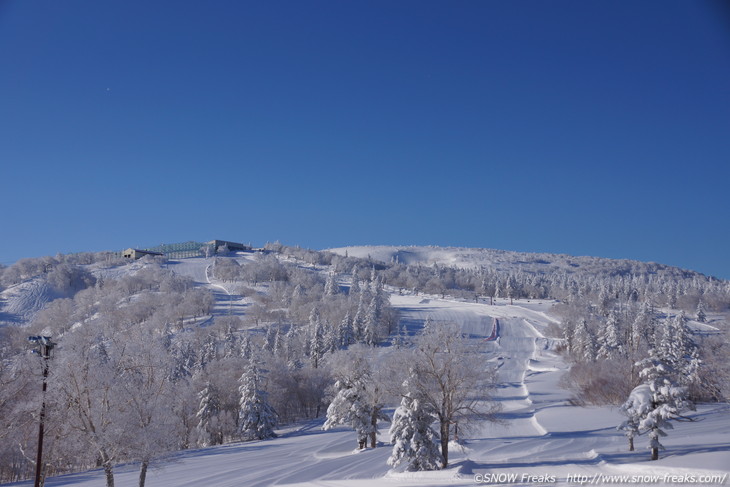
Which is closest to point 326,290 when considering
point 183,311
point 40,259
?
point 183,311

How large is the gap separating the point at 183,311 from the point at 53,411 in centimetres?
9948

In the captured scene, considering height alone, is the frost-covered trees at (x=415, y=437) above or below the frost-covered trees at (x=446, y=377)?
below

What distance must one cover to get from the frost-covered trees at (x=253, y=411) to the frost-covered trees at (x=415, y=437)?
22.1 metres

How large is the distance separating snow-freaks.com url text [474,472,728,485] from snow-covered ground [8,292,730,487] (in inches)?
1.2

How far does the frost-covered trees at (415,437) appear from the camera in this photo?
72.9ft

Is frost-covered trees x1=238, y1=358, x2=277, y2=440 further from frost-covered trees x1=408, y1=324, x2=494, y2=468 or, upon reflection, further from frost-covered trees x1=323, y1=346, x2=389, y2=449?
frost-covered trees x1=408, y1=324, x2=494, y2=468

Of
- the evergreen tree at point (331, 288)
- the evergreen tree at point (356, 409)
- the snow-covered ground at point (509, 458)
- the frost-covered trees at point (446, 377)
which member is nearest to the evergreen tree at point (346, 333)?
the snow-covered ground at point (509, 458)

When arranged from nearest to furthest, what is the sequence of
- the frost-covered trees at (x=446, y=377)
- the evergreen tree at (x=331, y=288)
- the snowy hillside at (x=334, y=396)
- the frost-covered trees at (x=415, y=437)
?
1. the snowy hillside at (x=334, y=396)
2. the frost-covered trees at (x=415, y=437)
3. the frost-covered trees at (x=446, y=377)
4. the evergreen tree at (x=331, y=288)

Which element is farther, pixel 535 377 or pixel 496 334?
pixel 496 334

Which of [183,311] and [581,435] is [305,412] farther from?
[183,311]

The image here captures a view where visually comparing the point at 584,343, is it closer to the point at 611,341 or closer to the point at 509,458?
the point at 611,341

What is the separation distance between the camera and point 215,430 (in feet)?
150

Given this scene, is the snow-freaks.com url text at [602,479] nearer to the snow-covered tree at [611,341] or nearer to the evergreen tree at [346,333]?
the snow-covered tree at [611,341]

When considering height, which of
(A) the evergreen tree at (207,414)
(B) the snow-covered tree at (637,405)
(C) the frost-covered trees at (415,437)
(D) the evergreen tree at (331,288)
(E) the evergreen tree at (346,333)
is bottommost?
(A) the evergreen tree at (207,414)
